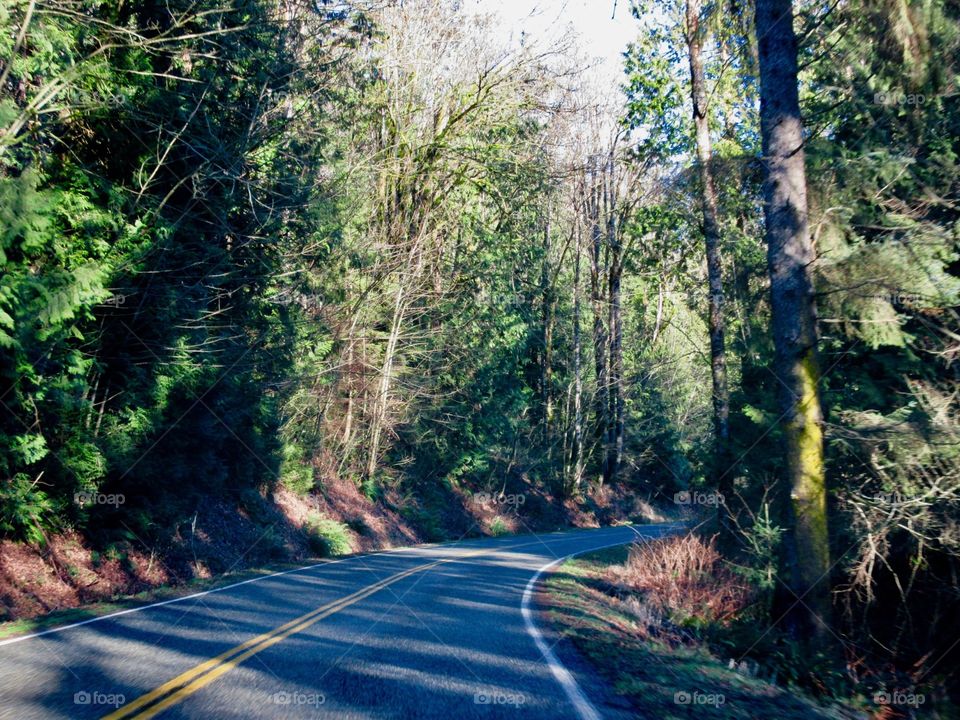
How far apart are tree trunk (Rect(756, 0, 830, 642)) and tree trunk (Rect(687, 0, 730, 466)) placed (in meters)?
5.64

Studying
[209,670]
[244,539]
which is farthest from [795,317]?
[244,539]

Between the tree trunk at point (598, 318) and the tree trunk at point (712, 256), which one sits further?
the tree trunk at point (598, 318)

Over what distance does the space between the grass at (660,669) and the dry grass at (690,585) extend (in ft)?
1.44

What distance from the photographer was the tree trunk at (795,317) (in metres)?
10.3

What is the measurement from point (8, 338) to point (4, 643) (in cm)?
425

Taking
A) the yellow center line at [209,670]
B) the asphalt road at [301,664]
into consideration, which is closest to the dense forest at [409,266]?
the asphalt road at [301,664]

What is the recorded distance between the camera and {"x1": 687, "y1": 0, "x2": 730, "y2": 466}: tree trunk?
16969mm

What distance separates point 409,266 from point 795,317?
63.0ft

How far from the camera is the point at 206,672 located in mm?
6652

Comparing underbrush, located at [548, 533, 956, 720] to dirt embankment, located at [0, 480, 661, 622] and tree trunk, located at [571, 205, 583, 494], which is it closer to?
dirt embankment, located at [0, 480, 661, 622]

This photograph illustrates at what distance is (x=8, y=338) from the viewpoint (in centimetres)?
1041

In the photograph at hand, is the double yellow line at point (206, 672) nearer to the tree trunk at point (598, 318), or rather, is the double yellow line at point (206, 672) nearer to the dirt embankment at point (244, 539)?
the dirt embankment at point (244, 539)

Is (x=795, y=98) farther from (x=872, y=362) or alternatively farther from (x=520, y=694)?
(x=520, y=694)

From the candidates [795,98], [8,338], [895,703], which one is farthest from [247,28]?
[895,703]
